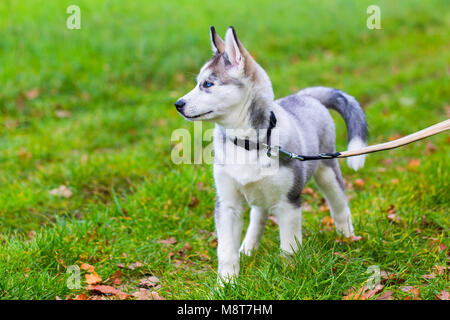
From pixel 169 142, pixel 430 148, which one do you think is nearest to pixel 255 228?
pixel 169 142

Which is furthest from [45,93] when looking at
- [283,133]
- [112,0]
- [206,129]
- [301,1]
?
[301,1]

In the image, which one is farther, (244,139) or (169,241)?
(169,241)

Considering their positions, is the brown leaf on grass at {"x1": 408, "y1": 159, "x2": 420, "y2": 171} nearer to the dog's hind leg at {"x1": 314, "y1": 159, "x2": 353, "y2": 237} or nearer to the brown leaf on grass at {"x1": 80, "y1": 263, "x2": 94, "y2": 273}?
the dog's hind leg at {"x1": 314, "y1": 159, "x2": 353, "y2": 237}

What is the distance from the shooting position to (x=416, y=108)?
6.67m

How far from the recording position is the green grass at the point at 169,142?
10.3 ft

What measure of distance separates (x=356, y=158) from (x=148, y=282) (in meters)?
1.63

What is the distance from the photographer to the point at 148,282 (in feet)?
10.7

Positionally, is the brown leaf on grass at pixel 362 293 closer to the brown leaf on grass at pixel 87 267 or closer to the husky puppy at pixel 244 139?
the husky puppy at pixel 244 139

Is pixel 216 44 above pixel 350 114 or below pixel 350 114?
above

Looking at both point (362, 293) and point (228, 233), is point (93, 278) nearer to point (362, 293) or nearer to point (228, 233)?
point (228, 233)

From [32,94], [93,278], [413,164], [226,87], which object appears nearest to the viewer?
[226,87]

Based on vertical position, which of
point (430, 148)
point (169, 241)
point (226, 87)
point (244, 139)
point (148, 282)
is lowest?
point (148, 282)

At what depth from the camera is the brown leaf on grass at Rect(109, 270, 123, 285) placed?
325 centimetres
